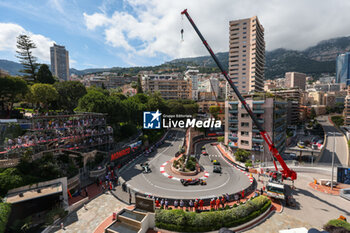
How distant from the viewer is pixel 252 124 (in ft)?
144

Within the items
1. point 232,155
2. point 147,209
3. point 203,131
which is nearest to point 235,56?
point 203,131

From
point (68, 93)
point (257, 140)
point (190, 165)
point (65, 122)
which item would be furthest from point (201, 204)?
point (68, 93)

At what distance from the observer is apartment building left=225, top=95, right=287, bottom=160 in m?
42.7

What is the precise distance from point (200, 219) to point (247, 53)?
9589 cm

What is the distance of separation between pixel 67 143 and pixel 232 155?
124 ft

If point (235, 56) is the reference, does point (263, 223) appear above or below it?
below

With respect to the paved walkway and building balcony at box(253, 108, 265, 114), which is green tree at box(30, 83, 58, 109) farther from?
building balcony at box(253, 108, 265, 114)

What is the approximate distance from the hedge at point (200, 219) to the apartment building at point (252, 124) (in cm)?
2717

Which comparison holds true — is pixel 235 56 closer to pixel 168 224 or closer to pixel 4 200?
pixel 168 224

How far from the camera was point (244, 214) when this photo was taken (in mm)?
19422

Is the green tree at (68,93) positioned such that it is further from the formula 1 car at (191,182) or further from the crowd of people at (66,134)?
the formula 1 car at (191,182)

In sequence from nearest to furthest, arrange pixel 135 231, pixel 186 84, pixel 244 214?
pixel 135 231 < pixel 244 214 < pixel 186 84

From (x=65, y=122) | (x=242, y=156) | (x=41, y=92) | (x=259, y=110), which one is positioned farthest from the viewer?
(x=41, y=92)

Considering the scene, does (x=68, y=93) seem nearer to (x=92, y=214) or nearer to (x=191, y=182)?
(x=92, y=214)
